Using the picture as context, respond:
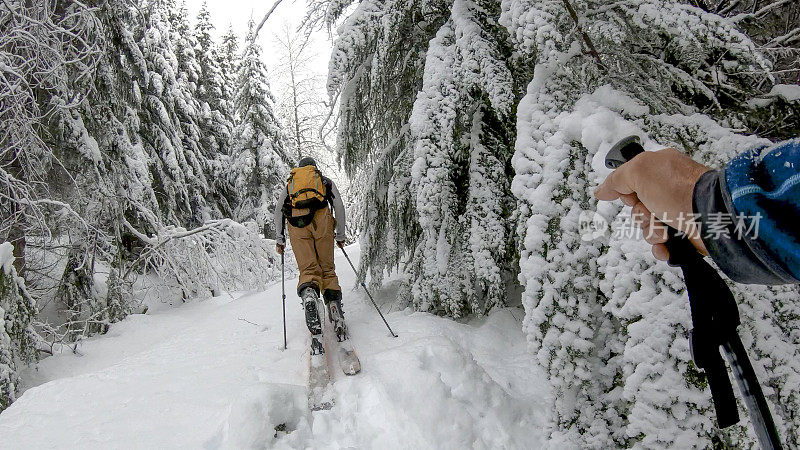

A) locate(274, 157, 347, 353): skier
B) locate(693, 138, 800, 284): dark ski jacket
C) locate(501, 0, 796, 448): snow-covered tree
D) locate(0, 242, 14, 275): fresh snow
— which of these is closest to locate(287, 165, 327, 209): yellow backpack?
locate(274, 157, 347, 353): skier

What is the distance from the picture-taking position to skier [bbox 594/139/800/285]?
78cm

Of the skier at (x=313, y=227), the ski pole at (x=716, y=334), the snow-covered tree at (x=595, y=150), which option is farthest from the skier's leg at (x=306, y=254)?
the ski pole at (x=716, y=334)

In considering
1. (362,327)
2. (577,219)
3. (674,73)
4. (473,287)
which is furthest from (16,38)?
(674,73)

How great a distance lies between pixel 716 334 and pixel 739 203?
533 mm

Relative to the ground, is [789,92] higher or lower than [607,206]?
higher

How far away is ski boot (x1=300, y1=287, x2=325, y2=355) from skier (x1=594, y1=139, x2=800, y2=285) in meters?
3.25

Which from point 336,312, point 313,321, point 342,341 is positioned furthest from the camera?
point 336,312

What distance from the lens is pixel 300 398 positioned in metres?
2.98

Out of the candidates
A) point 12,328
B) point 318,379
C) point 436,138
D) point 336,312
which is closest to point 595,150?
point 436,138

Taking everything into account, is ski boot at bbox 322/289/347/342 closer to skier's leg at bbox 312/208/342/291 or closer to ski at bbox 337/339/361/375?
skier's leg at bbox 312/208/342/291

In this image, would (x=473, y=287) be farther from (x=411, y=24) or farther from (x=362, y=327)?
(x=411, y=24)

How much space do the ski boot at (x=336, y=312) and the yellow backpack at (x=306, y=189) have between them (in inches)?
39.5

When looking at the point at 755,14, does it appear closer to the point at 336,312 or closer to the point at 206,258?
the point at 336,312

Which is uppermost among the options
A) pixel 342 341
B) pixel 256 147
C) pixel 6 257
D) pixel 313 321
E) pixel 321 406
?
pixel 256 147
